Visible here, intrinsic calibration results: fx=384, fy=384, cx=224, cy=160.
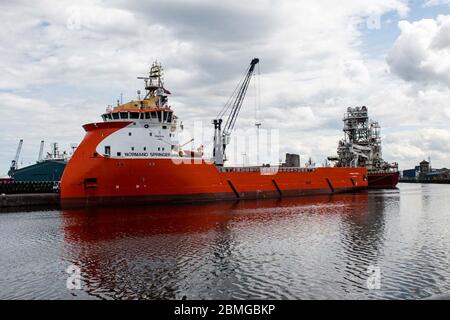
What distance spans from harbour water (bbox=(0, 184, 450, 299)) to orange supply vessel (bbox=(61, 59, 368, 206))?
8.79 meters

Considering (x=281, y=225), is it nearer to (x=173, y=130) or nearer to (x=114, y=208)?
(x=114, y=208)

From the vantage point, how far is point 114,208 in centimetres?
4019

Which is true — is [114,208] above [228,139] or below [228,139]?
below

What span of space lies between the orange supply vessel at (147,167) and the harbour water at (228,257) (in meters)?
8.79

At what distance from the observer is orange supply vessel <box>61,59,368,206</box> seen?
41344 millimetres

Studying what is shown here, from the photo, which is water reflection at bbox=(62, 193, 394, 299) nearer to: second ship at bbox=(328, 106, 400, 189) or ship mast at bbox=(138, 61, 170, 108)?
ship mast at bbox=(138, 61, 170, 108)

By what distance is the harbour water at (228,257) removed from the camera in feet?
45.8

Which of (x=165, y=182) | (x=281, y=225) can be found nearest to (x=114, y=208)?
(x=165, y=182)

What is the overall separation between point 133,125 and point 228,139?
21.2m

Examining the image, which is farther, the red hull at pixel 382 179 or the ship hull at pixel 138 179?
the red hull at pixel 382 179
